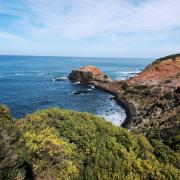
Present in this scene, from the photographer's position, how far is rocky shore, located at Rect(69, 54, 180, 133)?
53.2 metres

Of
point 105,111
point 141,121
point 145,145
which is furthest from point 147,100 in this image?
point 145,145

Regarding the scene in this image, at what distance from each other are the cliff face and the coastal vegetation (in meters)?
49.2

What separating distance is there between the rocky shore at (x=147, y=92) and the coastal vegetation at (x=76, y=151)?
2419 centimetres

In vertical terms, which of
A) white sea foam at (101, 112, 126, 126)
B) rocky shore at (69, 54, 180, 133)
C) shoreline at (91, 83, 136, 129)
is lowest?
white sea foam at (101, 112, 126, 126)

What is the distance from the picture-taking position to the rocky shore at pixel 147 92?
53.2m

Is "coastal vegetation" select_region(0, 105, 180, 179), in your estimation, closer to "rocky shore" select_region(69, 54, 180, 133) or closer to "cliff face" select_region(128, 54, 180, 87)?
"rocky shore" select_region(69, 54, 180, 133)

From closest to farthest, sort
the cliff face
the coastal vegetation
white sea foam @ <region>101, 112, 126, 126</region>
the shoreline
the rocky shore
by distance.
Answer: the coastal vegetation < the rocky shore < the shoreline < white sea foam @ <region>101, 112, 126, 126</region> < the cliff face

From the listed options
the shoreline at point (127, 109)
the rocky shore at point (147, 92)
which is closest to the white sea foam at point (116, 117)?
the shoreline at point (127, 109)

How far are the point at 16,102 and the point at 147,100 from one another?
1227 inches

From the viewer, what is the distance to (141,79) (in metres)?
80.9

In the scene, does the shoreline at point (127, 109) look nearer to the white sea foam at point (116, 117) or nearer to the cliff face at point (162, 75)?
the white sea foam at point (116, 117)

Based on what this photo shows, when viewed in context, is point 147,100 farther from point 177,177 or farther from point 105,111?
point 177,177

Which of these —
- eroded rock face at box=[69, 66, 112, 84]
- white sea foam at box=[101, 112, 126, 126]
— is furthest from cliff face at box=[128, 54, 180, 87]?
white sea foam at box=[101, 112, 126, 126]

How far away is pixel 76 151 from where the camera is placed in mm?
22688
